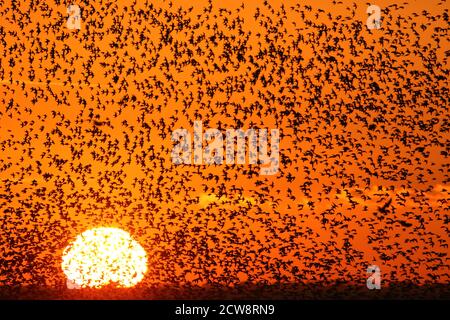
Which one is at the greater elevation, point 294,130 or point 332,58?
point 332,58

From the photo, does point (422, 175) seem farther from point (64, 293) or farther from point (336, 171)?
point (64, 293)

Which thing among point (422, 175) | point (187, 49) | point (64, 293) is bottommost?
point (64, 293)

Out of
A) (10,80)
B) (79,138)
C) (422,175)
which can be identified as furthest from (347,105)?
(10,80)

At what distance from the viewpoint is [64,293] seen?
14.4 metres

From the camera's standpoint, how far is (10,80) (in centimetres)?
1371

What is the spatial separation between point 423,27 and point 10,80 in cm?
678

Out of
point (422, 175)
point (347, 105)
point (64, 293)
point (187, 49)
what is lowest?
point (64, 293)

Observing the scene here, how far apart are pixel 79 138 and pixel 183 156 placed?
1795mm

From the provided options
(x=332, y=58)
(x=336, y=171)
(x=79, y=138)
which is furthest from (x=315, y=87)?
(x=79, y=138)
